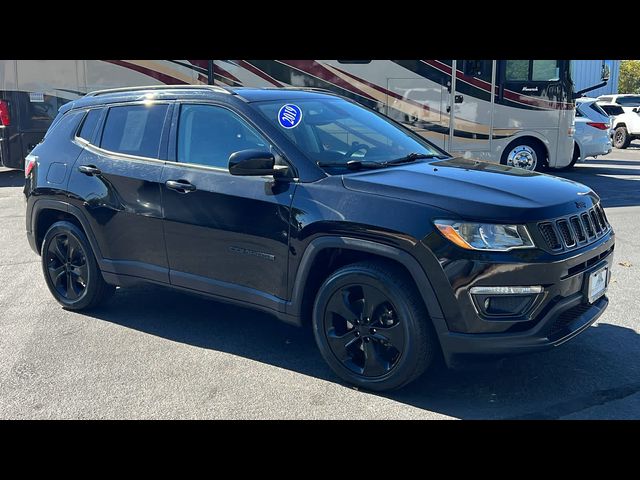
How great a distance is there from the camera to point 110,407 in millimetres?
3877

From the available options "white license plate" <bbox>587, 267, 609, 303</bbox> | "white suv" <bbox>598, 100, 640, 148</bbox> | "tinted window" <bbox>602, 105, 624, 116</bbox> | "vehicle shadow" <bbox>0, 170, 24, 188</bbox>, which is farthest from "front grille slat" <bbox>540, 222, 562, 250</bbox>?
"tinted window" <bbox>602, 105, 624, 116</bbox>

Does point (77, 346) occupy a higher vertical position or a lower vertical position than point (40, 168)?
lower

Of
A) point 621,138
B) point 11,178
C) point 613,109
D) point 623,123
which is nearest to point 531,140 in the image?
point 11,178

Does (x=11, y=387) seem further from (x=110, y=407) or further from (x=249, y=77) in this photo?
(x=249, y=77)

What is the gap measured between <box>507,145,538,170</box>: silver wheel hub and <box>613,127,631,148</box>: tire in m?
11.4

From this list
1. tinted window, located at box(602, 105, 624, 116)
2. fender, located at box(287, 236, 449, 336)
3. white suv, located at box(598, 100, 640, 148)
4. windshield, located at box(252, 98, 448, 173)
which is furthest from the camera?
tinted window, located at box(602, 105, 624, 116)

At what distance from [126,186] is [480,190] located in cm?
265

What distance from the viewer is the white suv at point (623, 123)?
73.8 ft

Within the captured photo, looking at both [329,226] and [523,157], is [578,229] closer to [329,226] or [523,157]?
[329,226]

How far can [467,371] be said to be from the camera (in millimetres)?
4301

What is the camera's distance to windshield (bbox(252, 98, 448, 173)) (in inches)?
175

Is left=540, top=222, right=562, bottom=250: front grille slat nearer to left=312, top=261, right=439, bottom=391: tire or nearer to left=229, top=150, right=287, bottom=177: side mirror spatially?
left=312, top=261, right=439, bottom=391: tire
